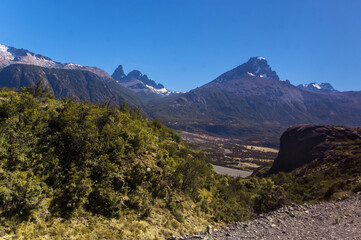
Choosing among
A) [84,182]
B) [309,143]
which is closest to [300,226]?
[84,182]

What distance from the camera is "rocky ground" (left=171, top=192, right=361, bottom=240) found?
12133mm

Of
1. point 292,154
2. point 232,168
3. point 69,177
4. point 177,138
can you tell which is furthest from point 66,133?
point 232,168

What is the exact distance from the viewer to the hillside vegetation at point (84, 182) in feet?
39.6

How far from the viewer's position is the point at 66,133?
18.1m

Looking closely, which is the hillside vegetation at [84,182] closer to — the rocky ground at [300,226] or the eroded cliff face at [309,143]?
the rocky ground at [300,226]

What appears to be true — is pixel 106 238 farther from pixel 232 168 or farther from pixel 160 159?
pixel 232 168

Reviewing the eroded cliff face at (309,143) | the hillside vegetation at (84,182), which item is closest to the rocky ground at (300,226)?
the hillside vegetation at (84,182)

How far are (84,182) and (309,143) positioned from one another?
107 meters

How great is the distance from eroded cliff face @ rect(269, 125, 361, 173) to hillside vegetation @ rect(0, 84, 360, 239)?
7531cm

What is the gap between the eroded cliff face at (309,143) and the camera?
8450cm

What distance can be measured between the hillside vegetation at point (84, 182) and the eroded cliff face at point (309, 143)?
247 feet

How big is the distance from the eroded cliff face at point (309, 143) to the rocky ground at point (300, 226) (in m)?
69.8

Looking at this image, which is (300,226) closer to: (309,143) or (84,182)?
(84,182)

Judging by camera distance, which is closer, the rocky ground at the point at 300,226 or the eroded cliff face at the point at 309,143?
the rocky ground at the point at 300,226
